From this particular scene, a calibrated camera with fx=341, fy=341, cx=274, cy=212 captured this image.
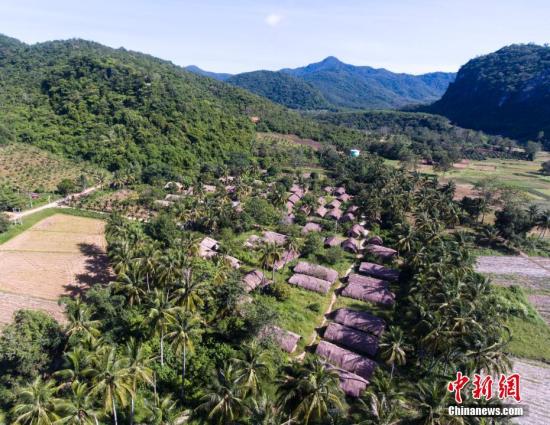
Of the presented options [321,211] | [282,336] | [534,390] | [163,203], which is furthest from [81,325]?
[321,211]

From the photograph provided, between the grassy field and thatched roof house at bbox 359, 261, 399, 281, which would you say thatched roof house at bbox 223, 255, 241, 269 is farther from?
the grassy field

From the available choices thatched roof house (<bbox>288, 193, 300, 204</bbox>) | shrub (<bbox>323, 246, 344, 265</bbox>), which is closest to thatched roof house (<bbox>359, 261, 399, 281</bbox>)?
shrub (<bbox>323, 246, 344, 265</bbox>)

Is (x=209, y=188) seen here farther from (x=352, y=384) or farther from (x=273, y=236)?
(x=352, y=384)

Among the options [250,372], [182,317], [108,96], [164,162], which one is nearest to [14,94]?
[108,96]

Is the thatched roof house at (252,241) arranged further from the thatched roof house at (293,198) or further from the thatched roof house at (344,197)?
the thatched roof house at (344,197)

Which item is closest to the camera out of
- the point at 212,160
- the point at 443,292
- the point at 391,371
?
the point at 391,371

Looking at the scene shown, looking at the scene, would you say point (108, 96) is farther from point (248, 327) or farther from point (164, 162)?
point (248, 327)
